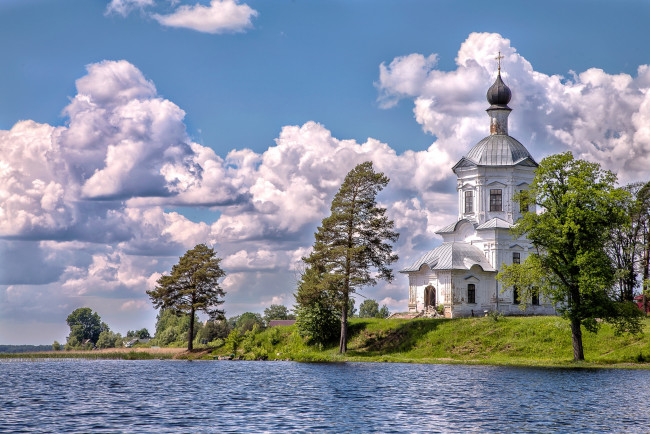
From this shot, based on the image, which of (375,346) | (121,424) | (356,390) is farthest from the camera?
(375,346)

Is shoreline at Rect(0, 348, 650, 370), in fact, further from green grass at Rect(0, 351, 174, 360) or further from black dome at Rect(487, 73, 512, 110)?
black dome at Rect(487, 73, 512, 110)

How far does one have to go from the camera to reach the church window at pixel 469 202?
72.8 m

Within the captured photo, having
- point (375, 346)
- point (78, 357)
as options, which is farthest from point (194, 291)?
point (375, 346)

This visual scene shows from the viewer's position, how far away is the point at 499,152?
71875 millimetres

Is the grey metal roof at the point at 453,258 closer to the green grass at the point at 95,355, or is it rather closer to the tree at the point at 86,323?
the green grass at the point at 95,355

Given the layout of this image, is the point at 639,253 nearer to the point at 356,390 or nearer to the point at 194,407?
the point at 356,390

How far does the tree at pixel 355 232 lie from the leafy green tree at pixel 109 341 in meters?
51.8

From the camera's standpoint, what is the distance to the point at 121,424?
2309 centimetres

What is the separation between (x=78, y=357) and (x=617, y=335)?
49321 millimetres

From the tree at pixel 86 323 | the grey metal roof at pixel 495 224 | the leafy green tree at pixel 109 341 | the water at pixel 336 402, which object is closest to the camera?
the water at pixel 336 402

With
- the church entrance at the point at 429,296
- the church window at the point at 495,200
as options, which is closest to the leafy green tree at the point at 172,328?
the church entrance at the point at 429,296

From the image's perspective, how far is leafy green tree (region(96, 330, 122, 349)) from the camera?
104062 millimetres

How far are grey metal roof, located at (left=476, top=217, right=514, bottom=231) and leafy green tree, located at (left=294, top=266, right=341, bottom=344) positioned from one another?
15925 millimetres

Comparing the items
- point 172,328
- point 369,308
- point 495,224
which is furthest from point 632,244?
point 369,308
